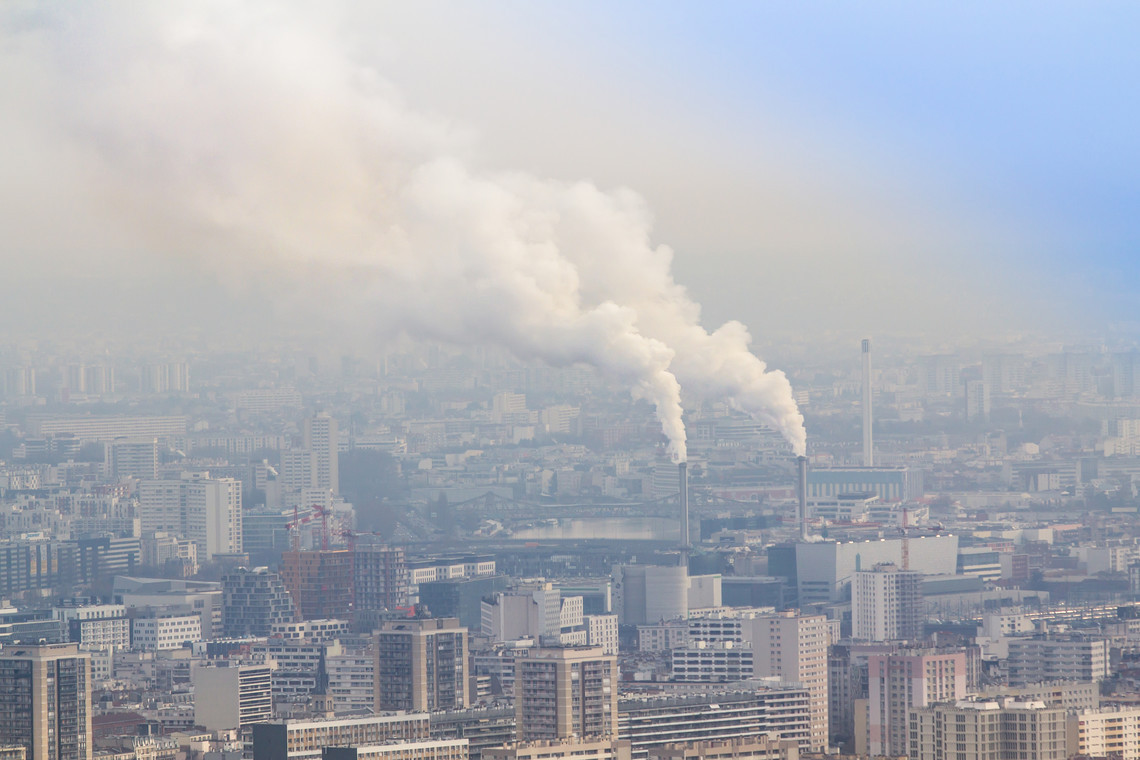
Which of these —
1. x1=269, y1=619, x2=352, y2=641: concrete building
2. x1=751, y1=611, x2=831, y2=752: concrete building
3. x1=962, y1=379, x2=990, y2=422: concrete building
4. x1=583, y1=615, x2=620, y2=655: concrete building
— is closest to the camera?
x1=751, y1=611, x2=831, y2=752: concrete building

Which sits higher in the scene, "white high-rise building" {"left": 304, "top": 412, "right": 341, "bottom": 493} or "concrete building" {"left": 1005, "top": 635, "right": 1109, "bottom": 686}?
"white high-rise building" {"left": 304, "top": 412, "right": 341, "bottom": 493}

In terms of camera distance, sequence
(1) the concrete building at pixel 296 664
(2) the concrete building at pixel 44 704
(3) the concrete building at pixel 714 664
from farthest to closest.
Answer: (1) the concrete building at pixel 296 664 < (3) the concrete building at pixel 714 664 < (2) the concrete building at pixel 44 704

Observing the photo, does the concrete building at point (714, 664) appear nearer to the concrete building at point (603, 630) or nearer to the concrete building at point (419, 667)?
the concrete building at point (419, 667)

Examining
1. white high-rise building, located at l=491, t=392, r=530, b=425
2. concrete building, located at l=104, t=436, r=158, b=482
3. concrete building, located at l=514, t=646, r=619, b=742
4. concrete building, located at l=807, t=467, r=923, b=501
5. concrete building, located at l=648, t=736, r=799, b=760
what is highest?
white high-rise building, located at l=491, t=392, r=530, b=425

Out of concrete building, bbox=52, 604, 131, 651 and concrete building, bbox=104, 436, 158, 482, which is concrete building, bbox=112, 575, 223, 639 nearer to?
concrete building, bbox=52, 604, 131, 651

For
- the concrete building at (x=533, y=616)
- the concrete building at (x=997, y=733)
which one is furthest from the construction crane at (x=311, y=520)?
the concrete building at (x=997, y=733)

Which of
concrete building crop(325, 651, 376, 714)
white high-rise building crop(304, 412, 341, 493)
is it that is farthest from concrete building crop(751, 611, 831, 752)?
white high-rise building crop(304, 412, 341, 493)

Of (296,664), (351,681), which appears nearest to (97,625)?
(296,664)
